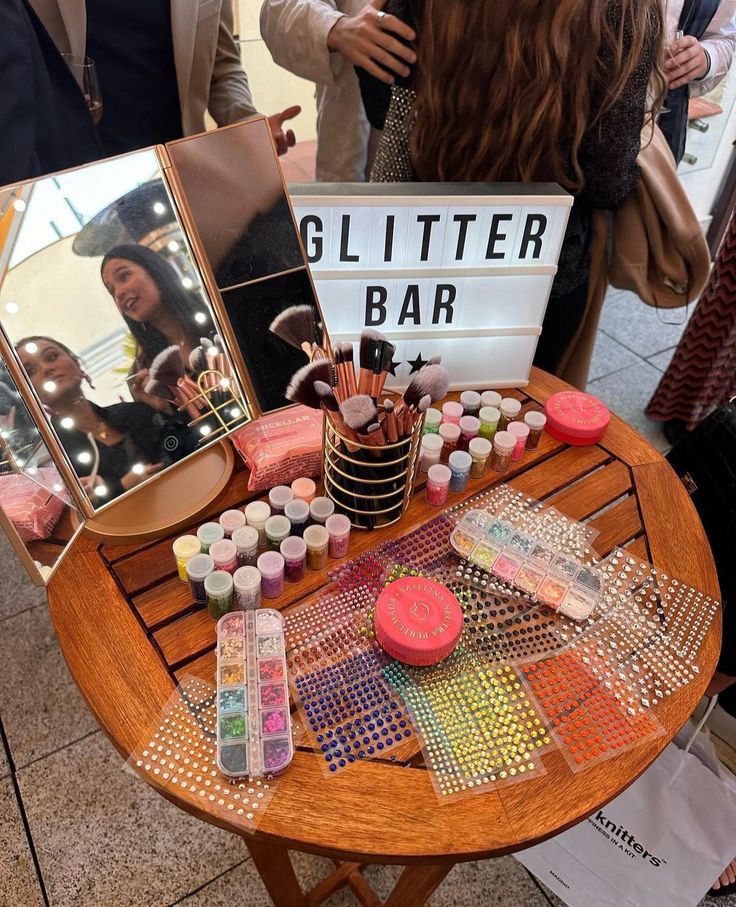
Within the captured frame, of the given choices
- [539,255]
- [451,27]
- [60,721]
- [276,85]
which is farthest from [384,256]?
[276,85]

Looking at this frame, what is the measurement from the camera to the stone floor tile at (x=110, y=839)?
1.20 metres

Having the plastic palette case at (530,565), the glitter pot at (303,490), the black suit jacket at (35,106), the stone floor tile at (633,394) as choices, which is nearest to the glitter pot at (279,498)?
the glitter pot at (303,490)

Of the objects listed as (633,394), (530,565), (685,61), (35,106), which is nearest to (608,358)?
(633,394)

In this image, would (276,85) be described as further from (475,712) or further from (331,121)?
Result: (475,712)

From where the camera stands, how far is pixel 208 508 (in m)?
0.95

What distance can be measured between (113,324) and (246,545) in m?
0.32

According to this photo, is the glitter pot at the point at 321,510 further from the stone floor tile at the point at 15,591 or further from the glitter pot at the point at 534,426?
the stone floor tile at the point at 15,591

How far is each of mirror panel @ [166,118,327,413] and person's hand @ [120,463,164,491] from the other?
0.59ft

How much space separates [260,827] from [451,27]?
107 centimetres

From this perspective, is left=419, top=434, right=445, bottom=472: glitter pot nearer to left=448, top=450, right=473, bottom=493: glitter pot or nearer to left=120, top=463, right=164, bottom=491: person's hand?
left=448, top=450, right=473, bottom=493: glitter pot

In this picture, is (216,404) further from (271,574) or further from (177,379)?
(271,574)

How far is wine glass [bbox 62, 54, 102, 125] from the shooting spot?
1.14 metres

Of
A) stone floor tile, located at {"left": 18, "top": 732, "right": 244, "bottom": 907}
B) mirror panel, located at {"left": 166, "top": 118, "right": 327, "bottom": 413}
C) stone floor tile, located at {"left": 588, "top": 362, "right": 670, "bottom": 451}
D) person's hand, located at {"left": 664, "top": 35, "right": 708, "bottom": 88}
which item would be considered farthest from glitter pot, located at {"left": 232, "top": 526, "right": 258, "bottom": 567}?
stone floor tile, located at {"left": 588, "top": 362, "right": 670, "bottom": 451}

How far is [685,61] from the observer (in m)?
1.31
